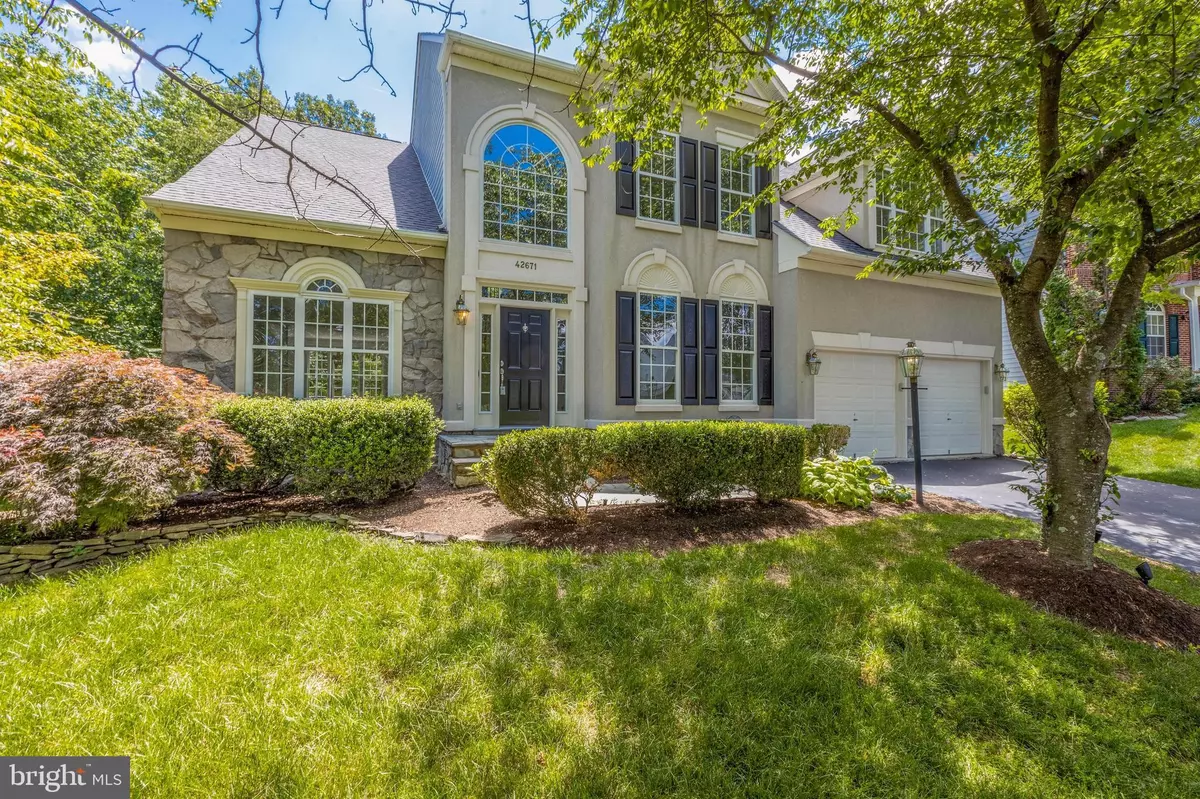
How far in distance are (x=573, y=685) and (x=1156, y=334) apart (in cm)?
2141

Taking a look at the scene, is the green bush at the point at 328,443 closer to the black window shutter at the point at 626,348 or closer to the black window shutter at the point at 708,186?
the black window shutter at the point at 626,348

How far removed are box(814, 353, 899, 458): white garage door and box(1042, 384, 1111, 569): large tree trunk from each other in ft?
18.5

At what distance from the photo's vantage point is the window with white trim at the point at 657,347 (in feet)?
29.0

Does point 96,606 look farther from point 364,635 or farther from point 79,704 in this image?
point 364,635

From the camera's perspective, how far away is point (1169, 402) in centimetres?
1230

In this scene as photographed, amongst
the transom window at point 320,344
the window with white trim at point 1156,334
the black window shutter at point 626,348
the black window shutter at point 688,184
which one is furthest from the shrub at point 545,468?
the window with white trim at point 1156,334

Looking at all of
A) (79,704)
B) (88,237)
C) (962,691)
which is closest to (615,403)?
(962,691)

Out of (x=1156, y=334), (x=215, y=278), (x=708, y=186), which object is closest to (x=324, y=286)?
(x=215, y=278)

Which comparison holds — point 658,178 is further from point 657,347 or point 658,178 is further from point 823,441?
point 823,441

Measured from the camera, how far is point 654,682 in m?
2.32

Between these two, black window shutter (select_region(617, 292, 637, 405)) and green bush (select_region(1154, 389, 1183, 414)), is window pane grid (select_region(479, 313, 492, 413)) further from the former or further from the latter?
green bush (select_region(1154, 389, 1183, 414))

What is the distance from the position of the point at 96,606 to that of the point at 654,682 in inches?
137

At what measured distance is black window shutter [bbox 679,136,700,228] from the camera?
907 cm

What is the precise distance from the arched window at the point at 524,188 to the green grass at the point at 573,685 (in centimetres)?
618
